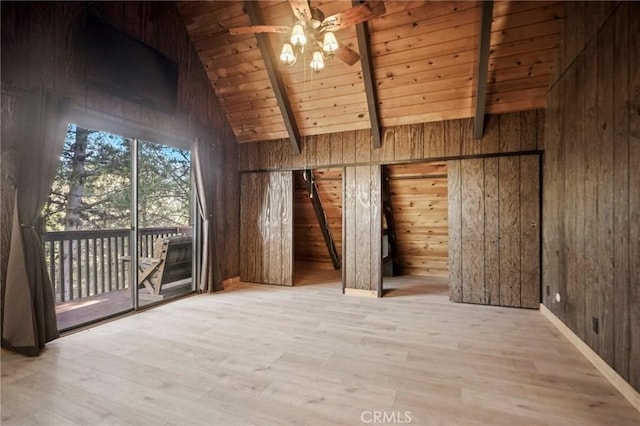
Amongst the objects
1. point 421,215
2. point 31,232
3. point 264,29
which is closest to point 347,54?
point 264,29

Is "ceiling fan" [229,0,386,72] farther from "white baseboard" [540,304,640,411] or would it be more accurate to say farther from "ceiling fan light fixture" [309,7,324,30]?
"white baseboard" [540,304,640,411]

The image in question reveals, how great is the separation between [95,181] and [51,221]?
2.26 ft

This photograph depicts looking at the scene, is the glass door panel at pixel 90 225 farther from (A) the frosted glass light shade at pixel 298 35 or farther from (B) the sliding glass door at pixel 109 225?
(A) the frosted glass light shade at pixel 298 35

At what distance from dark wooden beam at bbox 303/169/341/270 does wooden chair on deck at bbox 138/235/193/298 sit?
2.15 metres

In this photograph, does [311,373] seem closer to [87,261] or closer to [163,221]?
[87,261]

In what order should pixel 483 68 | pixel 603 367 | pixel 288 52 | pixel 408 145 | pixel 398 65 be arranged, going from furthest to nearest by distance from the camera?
pixel 408 145
pixel 398 65
pixel 483 68
pixel 288 52
pixel 603 367

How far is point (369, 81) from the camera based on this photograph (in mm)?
3359

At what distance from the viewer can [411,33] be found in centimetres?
305

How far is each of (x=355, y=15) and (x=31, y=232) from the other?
124 inches

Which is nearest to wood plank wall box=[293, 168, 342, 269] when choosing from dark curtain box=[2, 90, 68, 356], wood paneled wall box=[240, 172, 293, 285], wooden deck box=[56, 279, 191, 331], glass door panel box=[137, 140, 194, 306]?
wood paneled wall box=[240, 172, 293, 285]

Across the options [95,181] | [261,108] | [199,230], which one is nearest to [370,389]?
[199,230]

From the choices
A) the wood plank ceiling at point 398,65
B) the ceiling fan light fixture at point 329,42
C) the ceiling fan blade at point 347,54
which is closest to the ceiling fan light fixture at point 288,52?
the ceiling fan light fixture at point 329,42

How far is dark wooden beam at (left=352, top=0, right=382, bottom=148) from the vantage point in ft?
9.88

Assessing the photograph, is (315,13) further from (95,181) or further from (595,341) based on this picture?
(95,181)
